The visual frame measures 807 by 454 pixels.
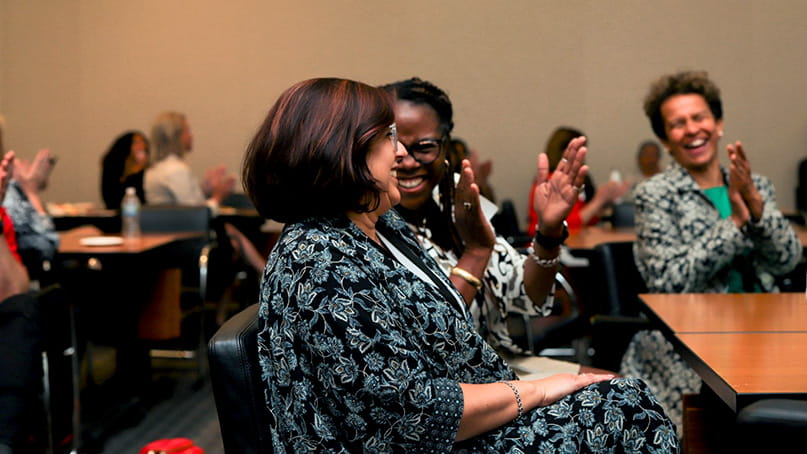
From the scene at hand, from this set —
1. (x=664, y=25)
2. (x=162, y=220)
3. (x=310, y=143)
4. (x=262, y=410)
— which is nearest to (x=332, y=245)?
(x=310, y=143)

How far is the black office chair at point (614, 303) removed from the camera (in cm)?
247

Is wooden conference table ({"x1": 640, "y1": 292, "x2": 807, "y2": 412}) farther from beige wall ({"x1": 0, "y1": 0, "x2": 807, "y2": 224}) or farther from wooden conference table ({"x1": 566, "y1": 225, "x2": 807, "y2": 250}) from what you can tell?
beige wall ({"x1": 0, "y1": 0, "x2": 807, "y2": 224})

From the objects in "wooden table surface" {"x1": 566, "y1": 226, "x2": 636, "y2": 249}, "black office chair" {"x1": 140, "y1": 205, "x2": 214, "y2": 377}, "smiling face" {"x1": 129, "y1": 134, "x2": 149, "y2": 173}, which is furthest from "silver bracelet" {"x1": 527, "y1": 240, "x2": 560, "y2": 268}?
"smiling face" {"x1": 129, "y1": 134, "x2": 149, "y2": 173}

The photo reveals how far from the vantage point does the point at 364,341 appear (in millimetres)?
1172

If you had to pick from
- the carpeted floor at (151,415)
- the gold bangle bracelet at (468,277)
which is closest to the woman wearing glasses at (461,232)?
the gold bangle bracelet at (468,277)

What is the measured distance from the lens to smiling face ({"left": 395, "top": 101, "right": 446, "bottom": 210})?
6.51 ft

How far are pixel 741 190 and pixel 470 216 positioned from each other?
0.94 meters

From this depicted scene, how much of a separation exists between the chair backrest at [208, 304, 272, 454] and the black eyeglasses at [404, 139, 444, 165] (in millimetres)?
797

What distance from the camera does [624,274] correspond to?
277cm

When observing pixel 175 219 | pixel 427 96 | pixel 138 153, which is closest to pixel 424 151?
pixel 427 96

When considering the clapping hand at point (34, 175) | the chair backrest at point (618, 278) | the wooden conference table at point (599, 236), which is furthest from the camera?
the clapping hand at point (34, 175)

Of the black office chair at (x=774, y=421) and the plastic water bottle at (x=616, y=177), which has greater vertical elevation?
the black office chair at (x=774, y=421)

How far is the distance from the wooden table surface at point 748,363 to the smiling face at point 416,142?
0.68 meters

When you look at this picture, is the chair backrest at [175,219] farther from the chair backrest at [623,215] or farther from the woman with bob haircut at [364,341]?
the woman with bob haircut at [364,341]
